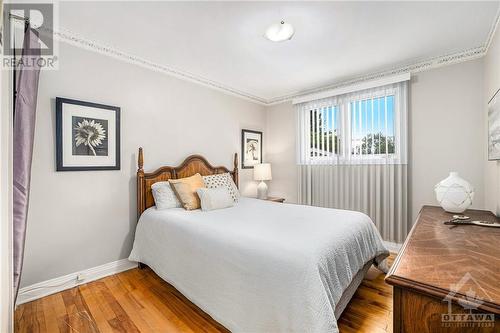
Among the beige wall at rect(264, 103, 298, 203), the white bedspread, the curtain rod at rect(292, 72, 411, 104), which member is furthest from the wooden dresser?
the beige wall at rect(264, 103, 298, 203)

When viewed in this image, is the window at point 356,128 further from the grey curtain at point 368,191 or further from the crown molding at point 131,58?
the crown molding at point 131,58

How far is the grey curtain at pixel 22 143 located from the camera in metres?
1.61

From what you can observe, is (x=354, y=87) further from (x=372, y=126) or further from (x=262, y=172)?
(x=262, y=172)

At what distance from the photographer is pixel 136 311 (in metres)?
1.88

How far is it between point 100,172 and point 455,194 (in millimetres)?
3431

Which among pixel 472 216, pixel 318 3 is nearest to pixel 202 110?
pixel 318 3

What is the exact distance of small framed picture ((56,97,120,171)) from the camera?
2.19 m

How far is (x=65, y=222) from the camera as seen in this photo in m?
2.24

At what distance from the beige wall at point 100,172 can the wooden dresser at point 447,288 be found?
8.80ft

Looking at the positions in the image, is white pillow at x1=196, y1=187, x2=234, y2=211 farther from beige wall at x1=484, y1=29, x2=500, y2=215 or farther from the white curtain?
beige wall at x1=484, y1=29, x2=500, y2=215

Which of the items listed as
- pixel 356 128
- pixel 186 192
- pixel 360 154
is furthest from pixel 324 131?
pixel 186 192

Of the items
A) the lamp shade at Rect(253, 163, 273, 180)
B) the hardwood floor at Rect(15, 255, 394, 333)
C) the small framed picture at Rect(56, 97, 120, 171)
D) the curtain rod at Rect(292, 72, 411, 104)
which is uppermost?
the curtain rod at Rect(292, 72, 411, 104)

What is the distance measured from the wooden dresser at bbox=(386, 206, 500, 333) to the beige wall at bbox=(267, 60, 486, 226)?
1.87 meters

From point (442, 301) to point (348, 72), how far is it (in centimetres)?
304
